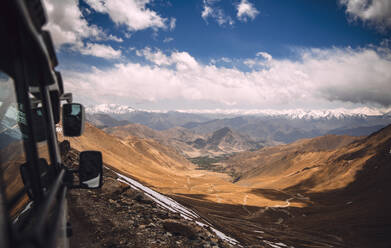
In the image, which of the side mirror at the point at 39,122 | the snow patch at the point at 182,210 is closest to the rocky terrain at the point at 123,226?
the snow patch at the point at 182,210

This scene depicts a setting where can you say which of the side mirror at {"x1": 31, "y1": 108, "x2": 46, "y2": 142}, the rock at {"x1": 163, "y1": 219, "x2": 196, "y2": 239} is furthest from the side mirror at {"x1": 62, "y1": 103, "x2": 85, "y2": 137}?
the rock at {"x1": 163, "y1": 219, "x2": 196, "y2": 239}

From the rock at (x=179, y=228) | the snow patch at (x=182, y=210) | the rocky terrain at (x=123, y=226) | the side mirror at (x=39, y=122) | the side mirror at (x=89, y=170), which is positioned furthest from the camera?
the snow patch at (x=182, y=210)

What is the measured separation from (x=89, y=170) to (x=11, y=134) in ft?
4.08

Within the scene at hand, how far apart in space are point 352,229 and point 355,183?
4755cm

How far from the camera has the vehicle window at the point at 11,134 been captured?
7.63 feet

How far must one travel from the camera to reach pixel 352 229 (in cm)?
3681

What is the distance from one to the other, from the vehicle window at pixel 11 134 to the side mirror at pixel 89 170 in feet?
2.96

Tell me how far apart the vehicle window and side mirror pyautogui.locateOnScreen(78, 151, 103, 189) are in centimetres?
90

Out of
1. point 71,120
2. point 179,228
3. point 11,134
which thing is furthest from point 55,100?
point 179,228

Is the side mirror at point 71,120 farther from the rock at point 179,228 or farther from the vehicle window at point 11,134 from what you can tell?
the rock at point 179,228

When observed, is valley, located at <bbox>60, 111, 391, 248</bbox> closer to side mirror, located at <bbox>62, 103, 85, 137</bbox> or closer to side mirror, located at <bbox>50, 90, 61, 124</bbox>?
side mirror, located at <bbox>62, 103, 85, 137</bbox>

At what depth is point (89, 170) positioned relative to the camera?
3.53 meters

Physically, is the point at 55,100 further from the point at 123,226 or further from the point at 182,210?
→ the point at 182,210

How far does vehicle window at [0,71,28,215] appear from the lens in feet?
7.63
